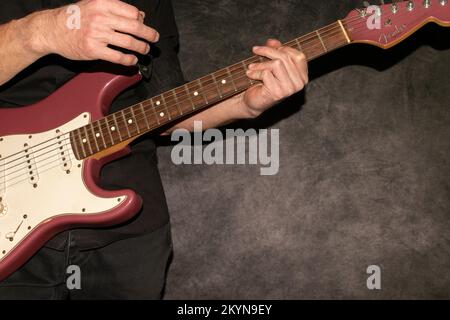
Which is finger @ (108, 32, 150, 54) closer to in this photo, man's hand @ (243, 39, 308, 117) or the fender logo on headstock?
man's hand @ (243, 39, 308, 117)

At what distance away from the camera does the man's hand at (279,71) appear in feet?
3.06

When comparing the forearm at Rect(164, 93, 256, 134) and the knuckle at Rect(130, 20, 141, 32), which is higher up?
the knuckle at Rect(130, 20, 141, 32)

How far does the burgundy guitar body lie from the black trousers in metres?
0.05

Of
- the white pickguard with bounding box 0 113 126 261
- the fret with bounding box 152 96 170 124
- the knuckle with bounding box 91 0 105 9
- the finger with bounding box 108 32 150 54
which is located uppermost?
the knuckle with bounding box 91 0 105 9

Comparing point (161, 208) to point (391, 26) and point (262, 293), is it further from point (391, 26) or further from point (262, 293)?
point (391, 26)

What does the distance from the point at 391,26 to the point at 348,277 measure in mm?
802

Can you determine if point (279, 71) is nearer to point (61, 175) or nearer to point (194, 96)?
point (194, 96)

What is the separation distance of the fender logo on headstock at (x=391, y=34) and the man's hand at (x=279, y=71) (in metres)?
0.17

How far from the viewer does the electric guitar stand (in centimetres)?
95

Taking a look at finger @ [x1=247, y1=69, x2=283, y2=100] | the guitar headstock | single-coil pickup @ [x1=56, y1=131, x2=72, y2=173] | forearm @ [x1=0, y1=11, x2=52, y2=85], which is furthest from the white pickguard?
the guitar headstock

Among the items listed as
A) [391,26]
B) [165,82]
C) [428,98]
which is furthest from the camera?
[428,98]

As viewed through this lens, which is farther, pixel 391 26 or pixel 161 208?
pixel 161 208

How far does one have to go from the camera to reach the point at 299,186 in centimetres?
141
